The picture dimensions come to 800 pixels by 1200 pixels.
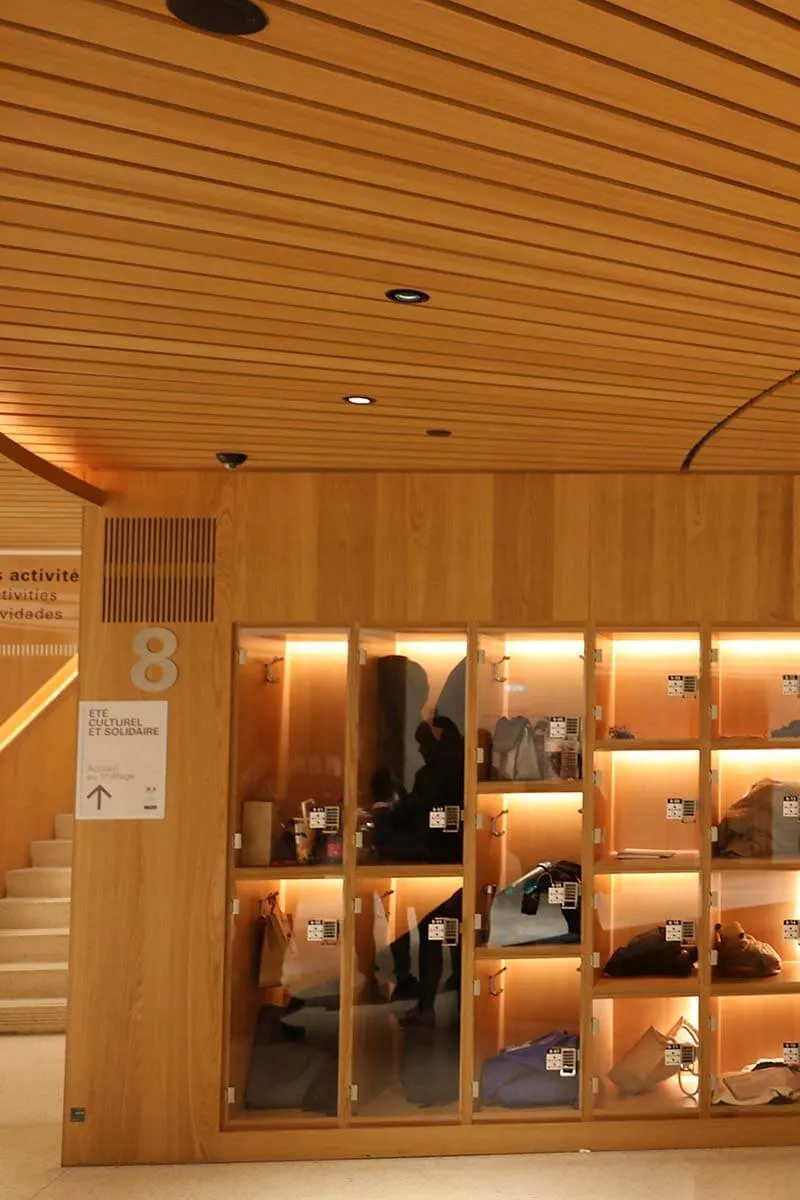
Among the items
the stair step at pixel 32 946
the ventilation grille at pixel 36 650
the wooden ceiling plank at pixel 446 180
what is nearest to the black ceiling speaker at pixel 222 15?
the wooden ceiling plank at pixel 446 180

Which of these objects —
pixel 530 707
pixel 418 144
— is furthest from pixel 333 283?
pixel 530 707

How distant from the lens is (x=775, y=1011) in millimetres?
5453

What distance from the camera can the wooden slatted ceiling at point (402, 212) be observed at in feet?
6.01

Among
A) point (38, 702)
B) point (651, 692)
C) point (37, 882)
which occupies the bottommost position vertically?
point (37, 882)

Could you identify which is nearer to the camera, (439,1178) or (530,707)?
(439,1178)

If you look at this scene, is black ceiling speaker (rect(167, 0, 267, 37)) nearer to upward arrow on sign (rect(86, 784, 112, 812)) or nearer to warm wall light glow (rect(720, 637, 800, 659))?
upward arrow on sign (rect(86, 784, 112, 812))

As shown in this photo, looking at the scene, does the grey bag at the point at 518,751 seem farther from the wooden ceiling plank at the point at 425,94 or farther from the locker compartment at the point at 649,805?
the wooden ceiling plank at the point at 425,94

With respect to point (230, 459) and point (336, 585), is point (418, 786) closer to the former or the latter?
point (336, 585)

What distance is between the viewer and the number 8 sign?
17.4 ft

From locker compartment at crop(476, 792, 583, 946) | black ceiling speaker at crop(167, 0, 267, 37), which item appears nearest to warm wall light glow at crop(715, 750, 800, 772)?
locker compartment at crop(476, 792, 583, 946)

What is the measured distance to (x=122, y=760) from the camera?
527cm

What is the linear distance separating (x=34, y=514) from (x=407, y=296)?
3867 millimetres

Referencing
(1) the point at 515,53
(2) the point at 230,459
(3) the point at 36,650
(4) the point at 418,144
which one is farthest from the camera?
(3) the point at 36,650

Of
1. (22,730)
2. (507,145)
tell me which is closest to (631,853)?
(507,145)
